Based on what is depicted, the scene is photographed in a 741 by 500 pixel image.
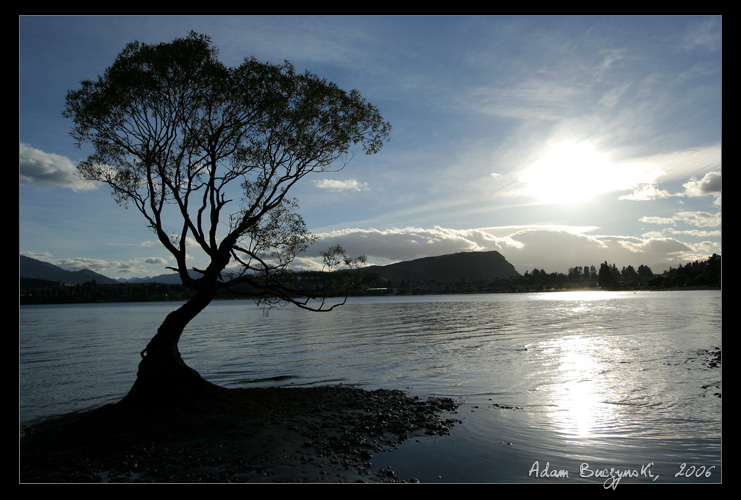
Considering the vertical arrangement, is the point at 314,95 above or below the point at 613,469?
above

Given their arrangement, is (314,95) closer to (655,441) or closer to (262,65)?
(262,65)

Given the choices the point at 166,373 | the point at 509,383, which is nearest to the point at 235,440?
the point at 166,373

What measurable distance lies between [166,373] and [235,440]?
223 inches

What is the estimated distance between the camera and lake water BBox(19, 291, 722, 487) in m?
13.9

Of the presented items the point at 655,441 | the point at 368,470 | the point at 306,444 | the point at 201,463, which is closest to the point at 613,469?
the point at 655,441

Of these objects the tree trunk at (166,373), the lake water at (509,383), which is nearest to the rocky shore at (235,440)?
the tree trunk at (166,373)

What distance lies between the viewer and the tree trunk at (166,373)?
18.2 m

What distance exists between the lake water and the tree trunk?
6756 millimetres

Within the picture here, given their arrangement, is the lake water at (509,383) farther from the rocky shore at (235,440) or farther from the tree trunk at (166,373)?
the tree trunk at (166,373)

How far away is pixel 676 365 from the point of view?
99.2 feet

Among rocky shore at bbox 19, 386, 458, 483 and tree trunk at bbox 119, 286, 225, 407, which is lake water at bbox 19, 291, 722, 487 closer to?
rocky shore at bbox 19, 386, 458, 483

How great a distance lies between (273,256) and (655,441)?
1757 cm

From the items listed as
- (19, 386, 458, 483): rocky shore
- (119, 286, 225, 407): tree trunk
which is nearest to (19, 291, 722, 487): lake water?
(19, 386, 458, 483): rocky shore

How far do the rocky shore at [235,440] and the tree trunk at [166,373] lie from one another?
748mm
